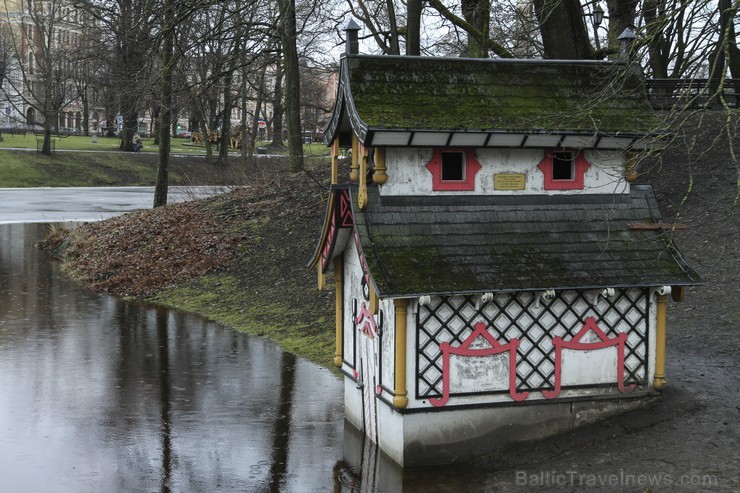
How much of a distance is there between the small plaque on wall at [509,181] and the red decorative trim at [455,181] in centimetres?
29

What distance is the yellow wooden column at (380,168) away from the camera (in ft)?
37.4

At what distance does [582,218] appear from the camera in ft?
39.8

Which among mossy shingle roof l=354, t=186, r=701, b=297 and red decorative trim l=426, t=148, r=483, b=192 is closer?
mossy shingle roof l=354, t=186, r=701, b=297

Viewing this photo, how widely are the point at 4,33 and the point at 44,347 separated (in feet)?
197

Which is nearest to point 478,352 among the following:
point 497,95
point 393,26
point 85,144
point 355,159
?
point 355,159

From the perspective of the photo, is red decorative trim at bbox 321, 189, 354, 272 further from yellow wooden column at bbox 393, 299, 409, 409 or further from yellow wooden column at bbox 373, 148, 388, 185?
yellow wooden column at bbox 393, 299, 409, 409

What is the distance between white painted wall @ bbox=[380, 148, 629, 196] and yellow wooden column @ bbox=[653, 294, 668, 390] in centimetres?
159

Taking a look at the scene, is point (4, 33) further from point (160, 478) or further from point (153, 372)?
point (160, 478)

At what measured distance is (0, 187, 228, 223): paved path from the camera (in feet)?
127

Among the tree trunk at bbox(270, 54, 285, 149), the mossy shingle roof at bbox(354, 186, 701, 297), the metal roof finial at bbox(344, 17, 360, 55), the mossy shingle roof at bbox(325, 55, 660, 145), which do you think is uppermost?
the tree trunk at bbox(270, 54, 285, 149)

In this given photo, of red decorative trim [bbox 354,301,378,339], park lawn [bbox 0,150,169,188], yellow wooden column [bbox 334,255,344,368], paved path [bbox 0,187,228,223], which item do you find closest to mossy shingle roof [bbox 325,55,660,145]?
yellow wooden column [bbox 334,255,344,368]

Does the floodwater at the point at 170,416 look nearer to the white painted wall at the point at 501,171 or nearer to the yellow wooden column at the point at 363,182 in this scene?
the yellow wooden column at the point at 363,182

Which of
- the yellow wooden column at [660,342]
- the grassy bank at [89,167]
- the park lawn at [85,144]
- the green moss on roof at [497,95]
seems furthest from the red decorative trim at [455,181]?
the park lawn at [85,144]

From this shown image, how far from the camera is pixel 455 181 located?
1181 cm
